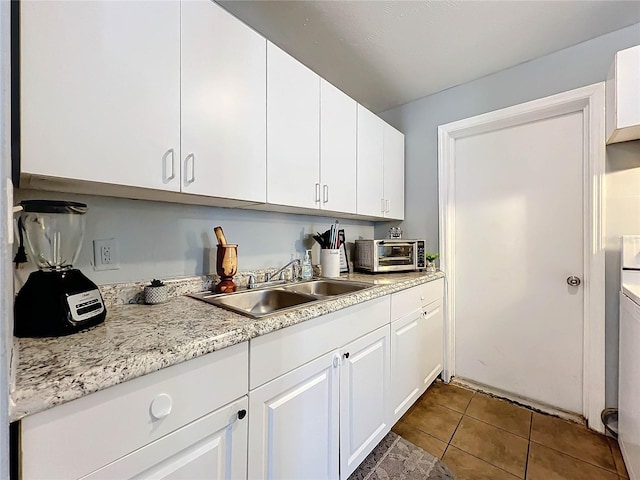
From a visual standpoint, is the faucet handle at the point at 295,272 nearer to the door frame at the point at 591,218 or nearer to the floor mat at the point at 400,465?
the floor mat at the point at 400,465

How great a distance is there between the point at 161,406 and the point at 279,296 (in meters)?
0.89

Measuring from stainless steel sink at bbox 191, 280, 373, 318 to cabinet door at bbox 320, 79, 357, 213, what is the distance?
48 centimetres

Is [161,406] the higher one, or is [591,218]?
[591,218]

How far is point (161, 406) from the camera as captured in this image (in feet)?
2.24

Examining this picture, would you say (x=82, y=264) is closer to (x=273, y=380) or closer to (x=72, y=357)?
(x=72, y=357)

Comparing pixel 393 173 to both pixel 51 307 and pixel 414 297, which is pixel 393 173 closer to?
pixel 414 297

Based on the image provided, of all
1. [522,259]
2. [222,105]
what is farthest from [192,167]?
[522,259]

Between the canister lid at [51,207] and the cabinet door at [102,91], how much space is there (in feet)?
0.36

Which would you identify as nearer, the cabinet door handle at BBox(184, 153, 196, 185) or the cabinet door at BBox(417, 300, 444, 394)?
the cabinet door handle at BBox(184, 153, 196, 185)

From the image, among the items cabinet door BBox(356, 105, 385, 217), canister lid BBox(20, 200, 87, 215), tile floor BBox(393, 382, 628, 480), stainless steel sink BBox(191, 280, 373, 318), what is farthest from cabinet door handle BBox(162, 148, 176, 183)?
tile floor BBox(393, 382, 628, 480)

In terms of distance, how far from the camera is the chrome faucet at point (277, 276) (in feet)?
5.14

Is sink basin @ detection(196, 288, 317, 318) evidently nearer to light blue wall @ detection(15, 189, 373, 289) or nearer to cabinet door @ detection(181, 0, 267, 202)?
light blue wall @ detection(15, 189, 373, 289)

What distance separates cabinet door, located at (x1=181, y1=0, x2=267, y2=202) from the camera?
41.8 inches

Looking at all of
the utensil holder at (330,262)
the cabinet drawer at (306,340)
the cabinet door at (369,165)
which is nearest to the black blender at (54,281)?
the cabinet drawer at (306,340)
